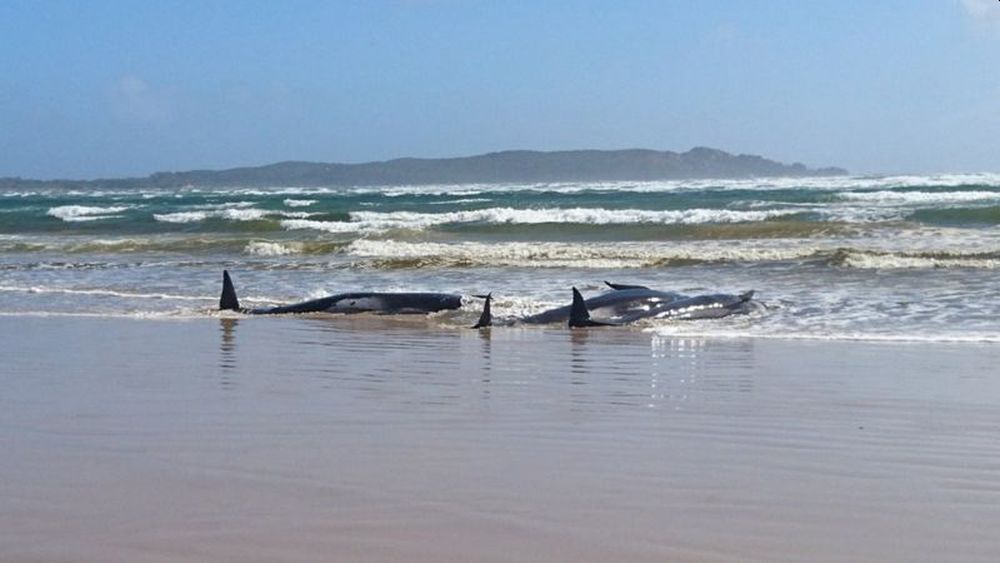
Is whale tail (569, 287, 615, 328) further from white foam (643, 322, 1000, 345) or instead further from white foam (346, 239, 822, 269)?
white foam (346, 239, 822, 269)

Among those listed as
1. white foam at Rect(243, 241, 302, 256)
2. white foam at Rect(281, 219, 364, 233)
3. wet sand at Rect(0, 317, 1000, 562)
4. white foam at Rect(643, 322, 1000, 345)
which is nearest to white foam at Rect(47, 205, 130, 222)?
white foam at Rect(281, 219, 364, 233)

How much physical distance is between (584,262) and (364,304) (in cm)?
749

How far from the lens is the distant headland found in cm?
12912

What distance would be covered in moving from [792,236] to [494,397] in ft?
65.6

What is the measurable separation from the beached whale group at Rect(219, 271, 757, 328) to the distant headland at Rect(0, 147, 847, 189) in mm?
113226

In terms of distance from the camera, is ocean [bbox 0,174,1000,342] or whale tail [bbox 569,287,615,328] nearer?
whale tail [bbox 569,287,615,328]

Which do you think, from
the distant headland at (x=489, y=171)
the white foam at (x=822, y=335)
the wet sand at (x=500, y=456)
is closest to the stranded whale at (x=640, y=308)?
the white foam at (x=822, y=335)

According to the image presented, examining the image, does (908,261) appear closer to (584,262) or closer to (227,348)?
(584,262)

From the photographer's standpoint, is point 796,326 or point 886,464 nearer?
point 886,464

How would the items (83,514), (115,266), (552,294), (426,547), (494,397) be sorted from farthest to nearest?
(115,266) → (552,294) → (494,397) → (83,514) → (426,547)

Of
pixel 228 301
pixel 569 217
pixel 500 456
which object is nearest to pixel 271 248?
pixel 569 217

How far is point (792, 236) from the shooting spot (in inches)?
1015

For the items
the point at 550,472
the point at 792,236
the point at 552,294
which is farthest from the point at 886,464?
the point at 792,236

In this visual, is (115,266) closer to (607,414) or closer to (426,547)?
(607,414)
